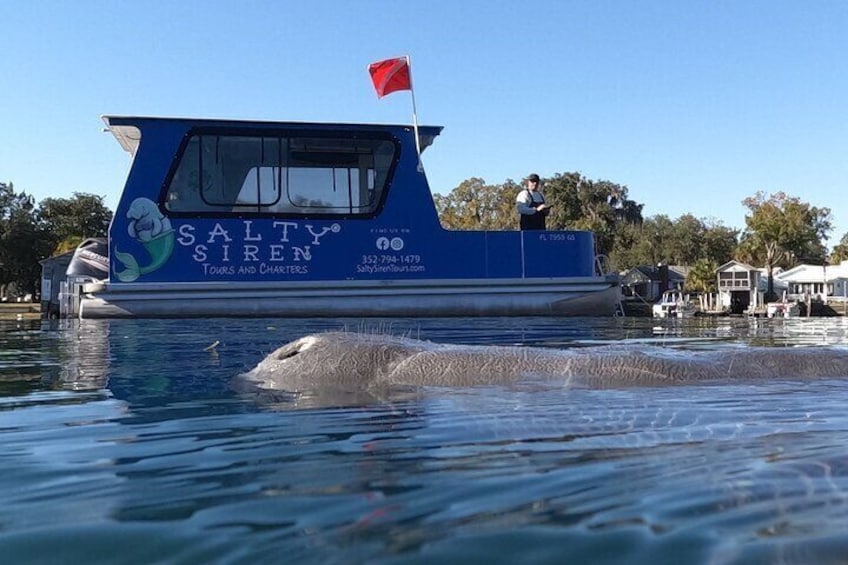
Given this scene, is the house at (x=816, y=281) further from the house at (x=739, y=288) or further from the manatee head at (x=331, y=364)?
the manatee head at (x=331, y=364)

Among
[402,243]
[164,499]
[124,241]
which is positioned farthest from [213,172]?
[164,499]

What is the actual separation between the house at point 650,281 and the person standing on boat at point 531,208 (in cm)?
176

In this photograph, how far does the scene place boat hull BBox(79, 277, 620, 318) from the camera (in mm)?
11016

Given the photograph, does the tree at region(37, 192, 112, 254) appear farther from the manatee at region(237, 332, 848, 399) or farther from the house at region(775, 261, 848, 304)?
the manatee at region(237, 332, 848, 399)

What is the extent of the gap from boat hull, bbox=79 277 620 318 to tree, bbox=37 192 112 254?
41460mm

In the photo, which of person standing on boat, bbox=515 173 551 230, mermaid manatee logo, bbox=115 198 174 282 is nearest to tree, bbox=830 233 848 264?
person standing on boat, bbox=515 173 551 230

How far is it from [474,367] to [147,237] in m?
7.68

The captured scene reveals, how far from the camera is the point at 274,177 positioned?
1164 centimetres

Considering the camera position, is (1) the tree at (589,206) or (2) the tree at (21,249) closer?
(2) the tree at (21,249)

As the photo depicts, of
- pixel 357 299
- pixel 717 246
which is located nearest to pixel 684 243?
pixel 717 246

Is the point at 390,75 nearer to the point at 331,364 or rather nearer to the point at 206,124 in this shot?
the point at 206,124

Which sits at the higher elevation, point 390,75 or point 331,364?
point 390,75

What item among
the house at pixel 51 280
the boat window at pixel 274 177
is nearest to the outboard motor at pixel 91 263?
the boat window at pixel 274 177

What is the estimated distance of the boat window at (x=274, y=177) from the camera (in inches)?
452
